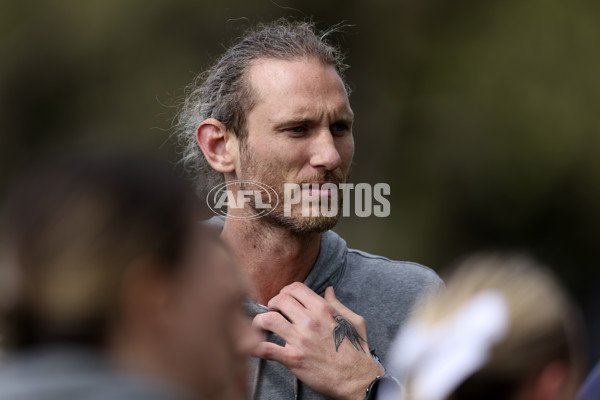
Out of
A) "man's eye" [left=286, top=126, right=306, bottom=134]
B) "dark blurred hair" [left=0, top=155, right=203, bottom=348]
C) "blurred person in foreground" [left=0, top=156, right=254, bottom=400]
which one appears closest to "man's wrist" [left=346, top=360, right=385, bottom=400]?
"man's eye" [left=286, top=126, right=306, bottom=134]

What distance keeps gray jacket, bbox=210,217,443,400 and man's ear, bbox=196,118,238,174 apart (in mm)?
219

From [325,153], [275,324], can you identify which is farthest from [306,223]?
[275,324]

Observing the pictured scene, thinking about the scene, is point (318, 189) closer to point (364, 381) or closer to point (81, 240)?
point (364, 381)

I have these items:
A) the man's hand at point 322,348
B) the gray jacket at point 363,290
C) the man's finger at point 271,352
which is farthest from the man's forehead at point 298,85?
the man's finger at point 271,352

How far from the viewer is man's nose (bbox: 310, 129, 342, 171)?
10.7 ft

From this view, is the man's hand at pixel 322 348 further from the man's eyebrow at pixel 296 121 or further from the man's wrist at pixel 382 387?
the man's eyebrow at pixel 296 121

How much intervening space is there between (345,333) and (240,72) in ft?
3.76

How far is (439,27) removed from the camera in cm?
1234

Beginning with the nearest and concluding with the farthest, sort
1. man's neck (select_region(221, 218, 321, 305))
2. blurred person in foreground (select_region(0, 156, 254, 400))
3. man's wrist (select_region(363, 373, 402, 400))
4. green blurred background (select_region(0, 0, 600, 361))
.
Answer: blurred person in foreground (select_region(0, 156, 254, 400))
man's wrist (select_region(363, 373, 402, 400))
man's neck (select_region(221, 218, 321, 305))
green blurred background (select_region(0, 0, 600, 361))

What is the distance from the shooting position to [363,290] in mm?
3309

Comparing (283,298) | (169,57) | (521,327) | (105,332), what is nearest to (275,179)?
(283,298)

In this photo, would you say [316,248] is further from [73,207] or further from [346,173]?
[73,207]

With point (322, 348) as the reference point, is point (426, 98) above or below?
above

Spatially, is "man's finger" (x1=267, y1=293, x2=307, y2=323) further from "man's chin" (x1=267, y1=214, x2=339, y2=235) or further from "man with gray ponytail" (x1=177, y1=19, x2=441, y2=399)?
"man's chin" (x1=267, y1=214, x2=339, y2=235)
